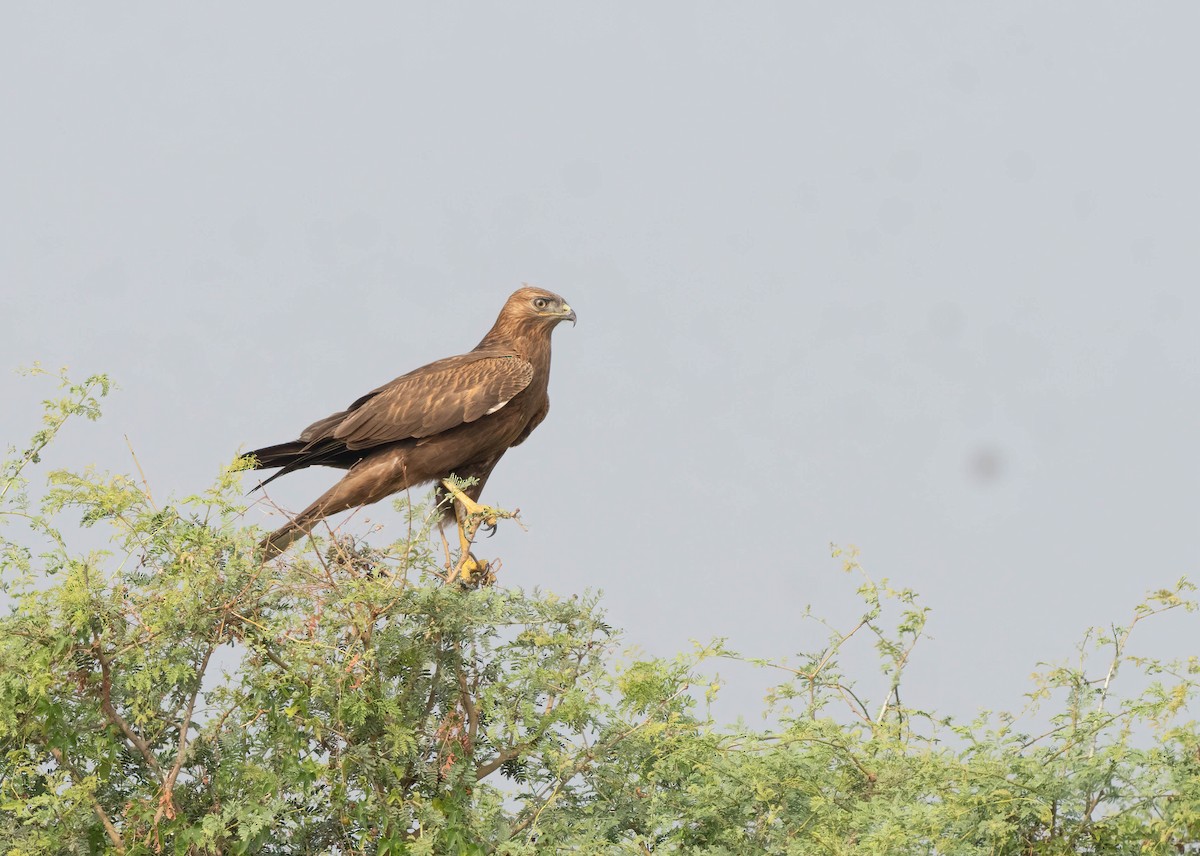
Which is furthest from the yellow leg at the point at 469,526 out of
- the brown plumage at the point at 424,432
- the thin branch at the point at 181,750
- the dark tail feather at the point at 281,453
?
the thin branch at the point at 181,750

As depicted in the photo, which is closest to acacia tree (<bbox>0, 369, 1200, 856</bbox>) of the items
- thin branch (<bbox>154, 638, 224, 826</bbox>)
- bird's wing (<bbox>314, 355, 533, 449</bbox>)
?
thin branch (<bbox>154, 638, 224, 826</bbox>)

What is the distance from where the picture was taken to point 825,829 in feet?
18.6

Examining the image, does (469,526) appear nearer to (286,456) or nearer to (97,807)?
(286,456)

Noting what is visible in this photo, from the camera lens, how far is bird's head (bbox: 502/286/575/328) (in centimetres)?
968

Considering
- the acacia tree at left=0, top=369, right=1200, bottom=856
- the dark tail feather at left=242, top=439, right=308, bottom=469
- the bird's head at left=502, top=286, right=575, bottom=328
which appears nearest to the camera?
the acacia tree at left=0, top=369, right=1200, bottom=856

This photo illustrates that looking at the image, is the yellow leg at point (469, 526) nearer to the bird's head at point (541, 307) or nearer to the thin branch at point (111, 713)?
the bird's head at point (541, 307)

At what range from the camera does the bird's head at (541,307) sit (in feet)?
31.8

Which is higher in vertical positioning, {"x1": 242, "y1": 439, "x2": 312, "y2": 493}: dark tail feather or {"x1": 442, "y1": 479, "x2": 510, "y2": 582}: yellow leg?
{"x1": 242, "y1": 439, "x2": 312, "y2": 493}: dark tail feather

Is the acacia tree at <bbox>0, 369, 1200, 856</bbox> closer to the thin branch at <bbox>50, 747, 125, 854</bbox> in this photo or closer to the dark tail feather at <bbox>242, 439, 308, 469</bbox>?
the thin branch at <bbox>50, 747, 125, 854</bbox>

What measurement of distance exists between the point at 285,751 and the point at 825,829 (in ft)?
6.60

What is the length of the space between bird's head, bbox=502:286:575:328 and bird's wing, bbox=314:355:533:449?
420mm

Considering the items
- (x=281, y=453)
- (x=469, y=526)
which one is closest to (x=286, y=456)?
(x=281, y=453)

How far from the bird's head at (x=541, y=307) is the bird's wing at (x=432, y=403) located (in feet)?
A: 1.38

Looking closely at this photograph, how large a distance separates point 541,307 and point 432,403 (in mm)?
1117
